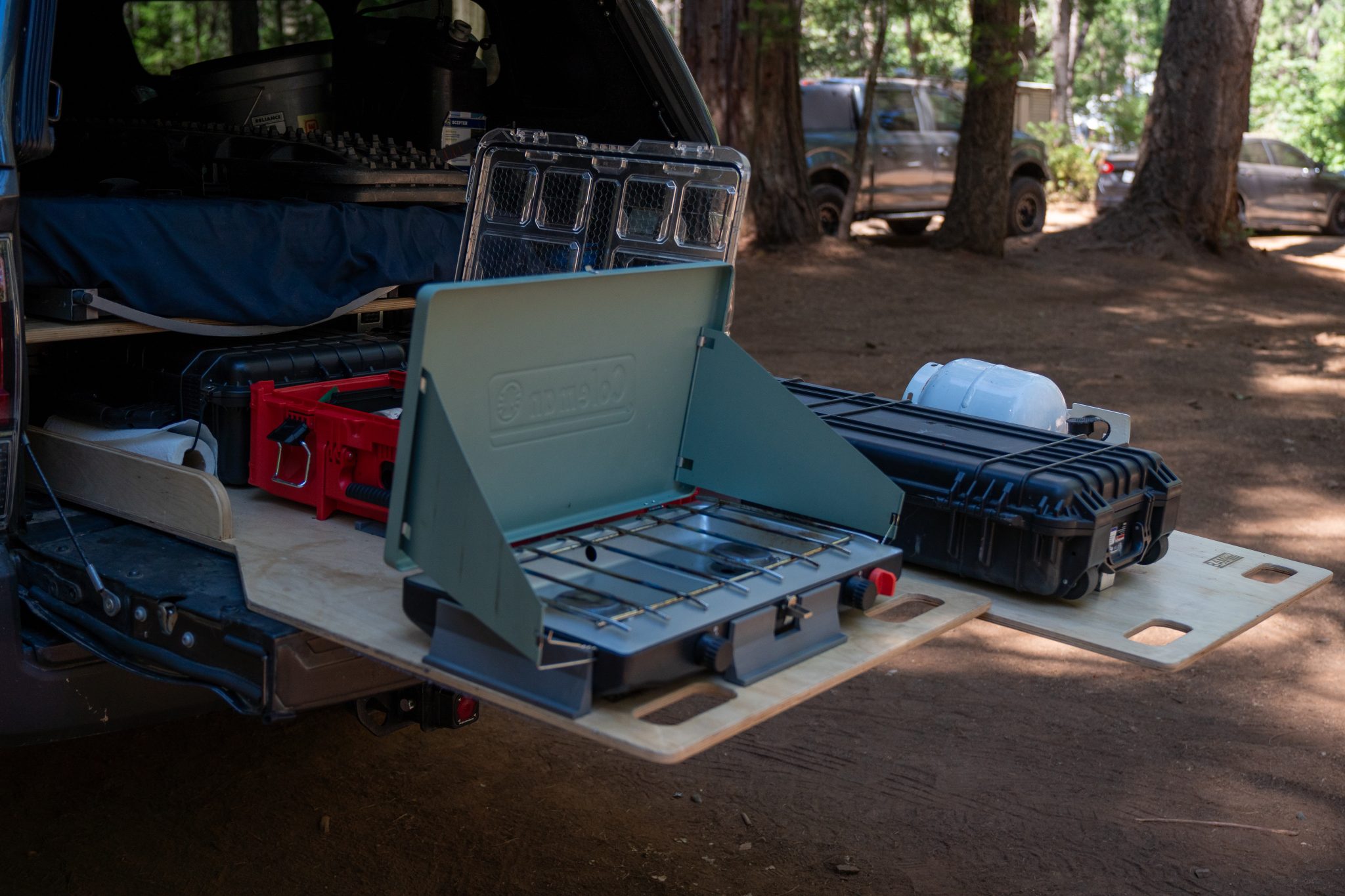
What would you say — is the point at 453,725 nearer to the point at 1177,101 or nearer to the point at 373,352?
the point at 373,352

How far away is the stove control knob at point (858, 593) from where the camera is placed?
2.54 metres

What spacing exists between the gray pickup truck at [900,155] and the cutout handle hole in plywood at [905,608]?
485 inches

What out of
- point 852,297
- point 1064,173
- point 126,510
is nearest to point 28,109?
point 126,510

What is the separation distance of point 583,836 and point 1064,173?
69.8 ft

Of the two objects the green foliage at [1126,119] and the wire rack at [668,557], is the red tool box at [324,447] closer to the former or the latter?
the wire rack at [668,557]

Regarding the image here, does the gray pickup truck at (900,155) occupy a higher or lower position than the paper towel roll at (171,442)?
higher

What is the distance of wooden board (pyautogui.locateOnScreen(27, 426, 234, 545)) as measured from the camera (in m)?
2.88

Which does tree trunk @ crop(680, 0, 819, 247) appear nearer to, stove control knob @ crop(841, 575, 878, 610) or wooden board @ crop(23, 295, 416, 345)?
wooden board @ crop(23, 295, 416, 345)

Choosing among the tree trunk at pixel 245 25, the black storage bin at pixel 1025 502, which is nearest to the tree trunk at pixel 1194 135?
the tree trunk at pixel 245 25

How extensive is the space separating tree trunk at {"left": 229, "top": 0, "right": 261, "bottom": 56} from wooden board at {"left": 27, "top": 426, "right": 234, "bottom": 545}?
7295mm

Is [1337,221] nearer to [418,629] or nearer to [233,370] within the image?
[233,370]

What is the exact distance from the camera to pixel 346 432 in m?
3.12

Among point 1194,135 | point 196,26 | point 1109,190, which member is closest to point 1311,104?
point 1109,190

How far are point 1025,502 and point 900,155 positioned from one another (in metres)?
14.1
